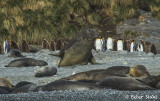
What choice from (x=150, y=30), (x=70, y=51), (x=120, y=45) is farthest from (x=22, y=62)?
(x=150, y=30)

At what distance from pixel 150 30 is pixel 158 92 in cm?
1448

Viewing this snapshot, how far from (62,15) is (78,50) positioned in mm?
11923

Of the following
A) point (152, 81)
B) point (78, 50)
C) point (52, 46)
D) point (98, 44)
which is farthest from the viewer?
point (52, 46)

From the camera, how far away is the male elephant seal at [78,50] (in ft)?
23.0

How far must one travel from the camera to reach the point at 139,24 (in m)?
17.8

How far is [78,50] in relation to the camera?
23.0 feet

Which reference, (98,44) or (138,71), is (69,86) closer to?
(138,71)

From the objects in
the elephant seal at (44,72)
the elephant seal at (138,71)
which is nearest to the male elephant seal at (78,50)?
the elephant seal at (44,72)

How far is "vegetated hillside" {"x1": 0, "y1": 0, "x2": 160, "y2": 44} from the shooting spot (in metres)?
16.6

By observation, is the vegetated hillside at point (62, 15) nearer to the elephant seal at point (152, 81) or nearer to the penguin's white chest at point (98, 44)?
the penguin's white chest at point (98, 44)

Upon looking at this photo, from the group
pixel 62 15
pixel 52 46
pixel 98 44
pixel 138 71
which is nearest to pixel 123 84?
pixel 138 71

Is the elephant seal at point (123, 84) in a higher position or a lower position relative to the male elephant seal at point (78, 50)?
lower

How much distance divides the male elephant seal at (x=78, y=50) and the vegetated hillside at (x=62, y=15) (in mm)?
8946

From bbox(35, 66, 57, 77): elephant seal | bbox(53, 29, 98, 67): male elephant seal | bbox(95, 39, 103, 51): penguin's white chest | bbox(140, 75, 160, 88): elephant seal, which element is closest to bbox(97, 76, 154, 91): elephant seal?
bbox(140, 75, 160, 88): elephant seal
